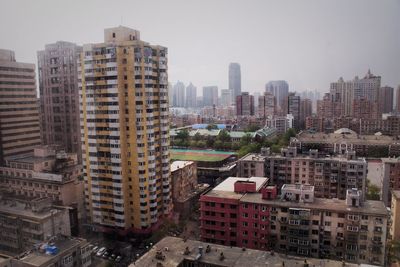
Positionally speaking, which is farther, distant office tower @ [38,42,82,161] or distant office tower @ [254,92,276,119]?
distant office tower @ [254,92,276,119]

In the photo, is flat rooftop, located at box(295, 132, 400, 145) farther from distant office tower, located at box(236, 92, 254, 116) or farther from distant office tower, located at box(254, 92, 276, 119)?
distant office tower, located at box(236, 92, 254, 116)

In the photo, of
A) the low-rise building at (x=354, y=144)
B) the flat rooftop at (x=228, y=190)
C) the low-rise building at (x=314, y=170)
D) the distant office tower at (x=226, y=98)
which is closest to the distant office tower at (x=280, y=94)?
the distant office tower at (x=226, y=98)

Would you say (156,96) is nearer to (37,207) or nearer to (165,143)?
(165,143)

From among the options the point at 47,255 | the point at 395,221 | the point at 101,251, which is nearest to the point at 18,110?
the point at 101,251

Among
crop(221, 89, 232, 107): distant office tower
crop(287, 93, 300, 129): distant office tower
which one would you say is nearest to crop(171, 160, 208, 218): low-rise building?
crop(287, 93, 300, 129): distant office tower

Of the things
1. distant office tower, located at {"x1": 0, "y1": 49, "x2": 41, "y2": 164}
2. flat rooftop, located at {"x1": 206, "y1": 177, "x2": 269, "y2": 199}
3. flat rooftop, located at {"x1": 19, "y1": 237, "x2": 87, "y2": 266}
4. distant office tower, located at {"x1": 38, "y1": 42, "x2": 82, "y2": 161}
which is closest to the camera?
flat rooftop, located at {"x1": 19, "y1": 237, "x2": 87, "y2": 266}

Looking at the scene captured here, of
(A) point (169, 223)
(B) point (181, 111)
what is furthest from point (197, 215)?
(B) point (181, 111)

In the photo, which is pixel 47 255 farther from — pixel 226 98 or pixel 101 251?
pixel 226 98
